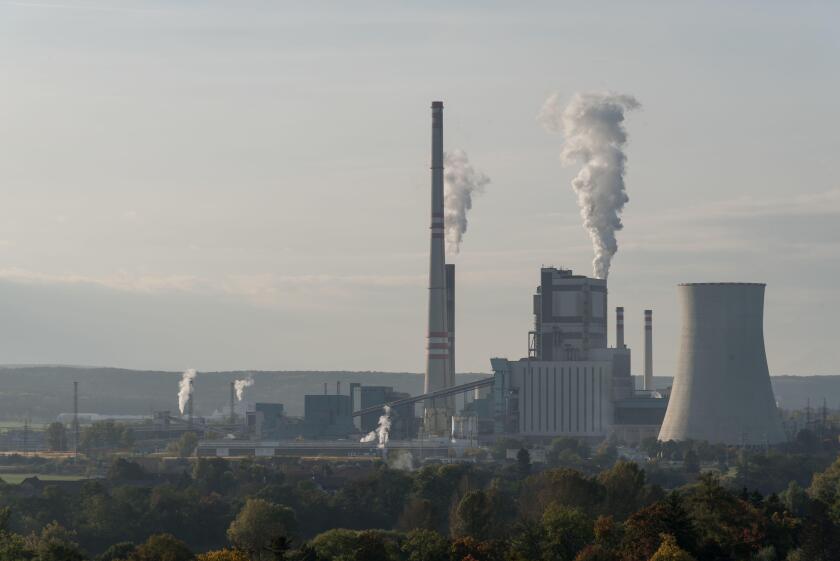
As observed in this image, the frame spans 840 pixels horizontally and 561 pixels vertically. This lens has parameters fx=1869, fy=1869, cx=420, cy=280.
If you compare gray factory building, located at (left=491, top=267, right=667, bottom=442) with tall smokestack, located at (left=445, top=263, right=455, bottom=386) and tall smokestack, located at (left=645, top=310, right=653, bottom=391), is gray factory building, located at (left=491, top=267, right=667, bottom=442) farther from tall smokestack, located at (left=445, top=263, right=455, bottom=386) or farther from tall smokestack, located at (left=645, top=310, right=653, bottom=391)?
tall smokestack, located at (left=645, top=310, right=653, bottom=391)

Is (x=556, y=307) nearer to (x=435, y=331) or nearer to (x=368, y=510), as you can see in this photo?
(x=435, y=331)

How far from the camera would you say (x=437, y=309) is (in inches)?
5940

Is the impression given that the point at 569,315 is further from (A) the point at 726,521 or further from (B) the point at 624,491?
(A) the point at 726,521

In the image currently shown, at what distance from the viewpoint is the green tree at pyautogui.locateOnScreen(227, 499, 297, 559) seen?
82.0 meters

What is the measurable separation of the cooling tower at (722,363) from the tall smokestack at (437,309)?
2605 cm

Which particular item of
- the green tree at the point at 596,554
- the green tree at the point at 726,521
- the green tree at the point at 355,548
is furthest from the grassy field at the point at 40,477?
the green tree at the point at 596,554

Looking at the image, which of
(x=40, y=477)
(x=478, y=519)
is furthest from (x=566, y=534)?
(x=40, y=477)

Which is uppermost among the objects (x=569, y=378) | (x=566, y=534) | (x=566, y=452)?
(x=569, y=378)

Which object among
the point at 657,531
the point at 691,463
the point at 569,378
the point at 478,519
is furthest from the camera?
the point at 569,378

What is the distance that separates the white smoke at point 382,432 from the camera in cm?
15638

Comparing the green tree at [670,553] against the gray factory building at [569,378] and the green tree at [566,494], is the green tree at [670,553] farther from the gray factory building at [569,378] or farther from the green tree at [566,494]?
the gray factory building at [569,378]

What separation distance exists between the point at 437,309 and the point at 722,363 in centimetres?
3282

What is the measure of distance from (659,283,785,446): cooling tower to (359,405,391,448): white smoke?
33676mm

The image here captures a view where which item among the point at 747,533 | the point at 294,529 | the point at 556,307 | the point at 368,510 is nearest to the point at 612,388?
the point at 556,307
